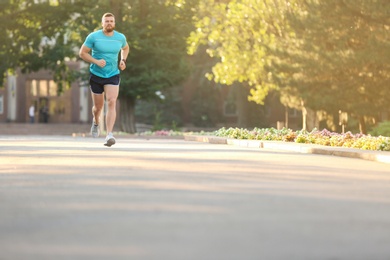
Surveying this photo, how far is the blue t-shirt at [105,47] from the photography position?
20.8m

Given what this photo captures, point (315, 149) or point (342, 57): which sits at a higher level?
point (342, 57)

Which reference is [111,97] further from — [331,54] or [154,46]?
[154,46]

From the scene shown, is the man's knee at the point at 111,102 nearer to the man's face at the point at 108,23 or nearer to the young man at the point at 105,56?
the young man at the point at 105,56

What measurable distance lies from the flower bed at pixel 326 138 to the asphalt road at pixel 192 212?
716 cm

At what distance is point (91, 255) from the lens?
6988 millimetres

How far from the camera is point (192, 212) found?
31.2ft

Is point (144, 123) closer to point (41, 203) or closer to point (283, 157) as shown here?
point (283, 157)

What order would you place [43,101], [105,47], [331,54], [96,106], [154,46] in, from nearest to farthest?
1. [105,47]
2. [96,106]
3. [331,54]
4. [154,46]
5. [43,101]

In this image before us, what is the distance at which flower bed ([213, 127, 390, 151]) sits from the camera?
23641 mm

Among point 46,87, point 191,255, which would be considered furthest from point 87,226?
point 46,87

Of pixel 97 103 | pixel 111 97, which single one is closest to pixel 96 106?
pixel 97 103

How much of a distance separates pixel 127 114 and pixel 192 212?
42.9m

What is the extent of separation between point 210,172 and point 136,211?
558 cm

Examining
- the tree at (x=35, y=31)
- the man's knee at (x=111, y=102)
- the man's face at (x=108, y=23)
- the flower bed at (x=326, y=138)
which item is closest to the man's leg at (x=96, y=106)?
the man's knee at (x=111, y=102)
